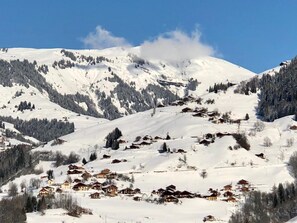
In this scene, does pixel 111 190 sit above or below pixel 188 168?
below

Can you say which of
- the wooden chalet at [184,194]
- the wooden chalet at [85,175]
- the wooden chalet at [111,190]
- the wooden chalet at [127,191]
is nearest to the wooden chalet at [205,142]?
the wooden chalet at [85,175]

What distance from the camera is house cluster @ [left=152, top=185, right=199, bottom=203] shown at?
116 m

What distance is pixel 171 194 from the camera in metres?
119

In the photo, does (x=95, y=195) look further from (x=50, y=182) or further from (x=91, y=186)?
(x=50, y=182)

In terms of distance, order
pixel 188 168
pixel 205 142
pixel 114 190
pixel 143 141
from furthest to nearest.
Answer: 1. pixel 143 141
2. pixel 205 142
3. pixel 188 168
4. pixel 114 190

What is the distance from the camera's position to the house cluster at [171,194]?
116 metres

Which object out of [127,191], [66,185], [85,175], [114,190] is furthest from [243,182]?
[66,185]

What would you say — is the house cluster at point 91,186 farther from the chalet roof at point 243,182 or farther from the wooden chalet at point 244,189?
the chalet roof at point 243,182

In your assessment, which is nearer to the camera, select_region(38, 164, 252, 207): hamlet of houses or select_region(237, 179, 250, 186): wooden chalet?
select_region(38, 164, 252, 207): hamlet of houses

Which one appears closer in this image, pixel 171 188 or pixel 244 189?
pixel 244 189

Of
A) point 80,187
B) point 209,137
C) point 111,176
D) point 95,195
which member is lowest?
point 95,195

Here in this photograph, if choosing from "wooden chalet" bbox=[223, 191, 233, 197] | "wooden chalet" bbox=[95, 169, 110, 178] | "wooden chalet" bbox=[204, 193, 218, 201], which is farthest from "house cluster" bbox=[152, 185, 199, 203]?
"wooden chalet" bbox=[95, 169, 110, 178]

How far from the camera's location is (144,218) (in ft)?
322

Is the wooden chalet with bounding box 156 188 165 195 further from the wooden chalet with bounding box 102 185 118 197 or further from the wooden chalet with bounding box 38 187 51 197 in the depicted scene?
the wooden chalet with bounding box 38 187 51 197
